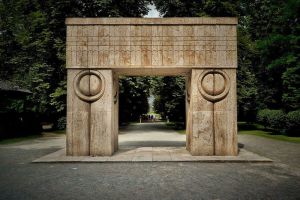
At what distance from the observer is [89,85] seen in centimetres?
1034

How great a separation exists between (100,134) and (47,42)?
18.3 m

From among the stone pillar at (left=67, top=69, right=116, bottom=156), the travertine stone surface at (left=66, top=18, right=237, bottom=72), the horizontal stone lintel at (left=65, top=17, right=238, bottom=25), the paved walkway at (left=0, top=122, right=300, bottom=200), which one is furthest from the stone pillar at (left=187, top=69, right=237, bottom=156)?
the stone pillar at (left=67, top=69, right=116, bottom=156)

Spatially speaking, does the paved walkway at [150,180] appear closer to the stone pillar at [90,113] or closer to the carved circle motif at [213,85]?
A: the stone pillar at [90,113]

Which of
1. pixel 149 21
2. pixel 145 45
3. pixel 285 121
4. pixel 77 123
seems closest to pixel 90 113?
pixel 77 123

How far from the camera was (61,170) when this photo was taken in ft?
26.8

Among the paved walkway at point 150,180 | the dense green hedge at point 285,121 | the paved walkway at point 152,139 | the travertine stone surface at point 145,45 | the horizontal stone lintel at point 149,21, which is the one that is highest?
the horizontal stone lintel at point 149,21

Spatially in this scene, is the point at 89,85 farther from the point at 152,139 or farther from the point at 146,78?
the point at 146,78

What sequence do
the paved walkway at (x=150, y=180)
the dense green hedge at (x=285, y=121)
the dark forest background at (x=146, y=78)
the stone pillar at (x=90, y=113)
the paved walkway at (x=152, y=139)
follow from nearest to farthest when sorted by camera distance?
the paved walkway at (x=150, y=180), the stone pillar at (x=90, y=113), the paved walkway at (x=152, y=139), the dense green hedge at (x=285, y=121), the dark forest background at (x=146, y=78)

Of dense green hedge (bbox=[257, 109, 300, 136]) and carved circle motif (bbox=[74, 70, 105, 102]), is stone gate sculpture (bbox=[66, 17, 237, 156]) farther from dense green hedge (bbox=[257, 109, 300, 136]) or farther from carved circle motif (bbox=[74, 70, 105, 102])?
dense green hedge (bbox=[257, 109, 300, 136])

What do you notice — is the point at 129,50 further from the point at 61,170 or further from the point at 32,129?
the point at 32,129

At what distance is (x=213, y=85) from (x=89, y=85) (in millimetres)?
4808

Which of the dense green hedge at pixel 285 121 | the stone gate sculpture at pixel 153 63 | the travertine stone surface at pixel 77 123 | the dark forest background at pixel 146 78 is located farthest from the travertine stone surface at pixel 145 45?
the dense green hedge at pixel 285 121

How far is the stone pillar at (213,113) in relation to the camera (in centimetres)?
1030

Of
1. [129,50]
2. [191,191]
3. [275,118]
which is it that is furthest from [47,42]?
[191,191]
